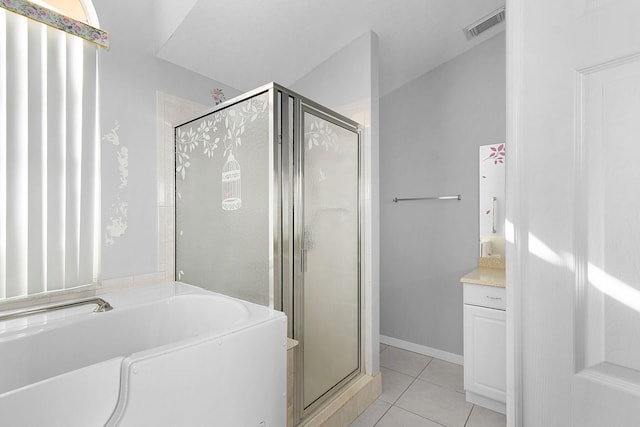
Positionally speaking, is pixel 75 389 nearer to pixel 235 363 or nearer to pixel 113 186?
pixel 235 363

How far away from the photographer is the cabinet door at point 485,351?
1947mm

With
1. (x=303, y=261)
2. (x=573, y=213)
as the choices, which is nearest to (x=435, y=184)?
(x=303, y=261)

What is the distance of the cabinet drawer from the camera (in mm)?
1972

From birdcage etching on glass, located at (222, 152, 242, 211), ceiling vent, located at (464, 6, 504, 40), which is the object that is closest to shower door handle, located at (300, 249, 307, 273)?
birdcage etching on glass, located at (222, 152, 242, 211)

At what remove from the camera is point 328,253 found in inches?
73.2

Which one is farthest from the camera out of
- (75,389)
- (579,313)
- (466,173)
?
(466,173)

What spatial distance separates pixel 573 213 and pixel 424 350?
2.46 meters

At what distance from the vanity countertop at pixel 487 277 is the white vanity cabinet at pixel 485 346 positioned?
0.12ft

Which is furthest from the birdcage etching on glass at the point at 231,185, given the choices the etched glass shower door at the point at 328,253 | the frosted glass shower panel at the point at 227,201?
the etched glass shower door at the point at 328,253

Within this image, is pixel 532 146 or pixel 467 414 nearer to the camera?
pixel 532 146

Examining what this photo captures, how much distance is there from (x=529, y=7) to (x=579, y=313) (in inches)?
31.1

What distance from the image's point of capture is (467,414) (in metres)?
1.97

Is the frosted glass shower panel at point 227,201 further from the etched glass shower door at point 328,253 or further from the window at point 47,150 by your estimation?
the window at point 47,150

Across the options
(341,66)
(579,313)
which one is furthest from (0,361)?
(341,66)
